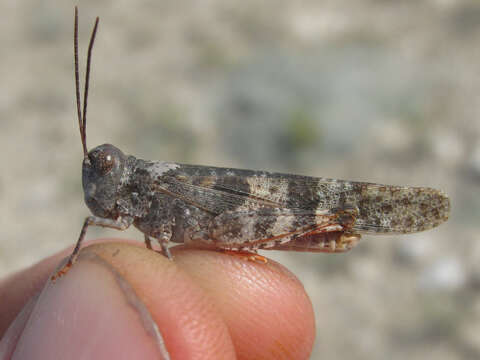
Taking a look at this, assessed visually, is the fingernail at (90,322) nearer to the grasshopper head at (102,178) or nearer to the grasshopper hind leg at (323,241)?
the grasshopper head at (102,178)

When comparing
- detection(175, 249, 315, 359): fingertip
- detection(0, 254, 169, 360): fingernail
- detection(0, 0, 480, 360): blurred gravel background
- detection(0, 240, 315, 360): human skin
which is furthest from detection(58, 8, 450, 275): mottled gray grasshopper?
detection(0, 0, 480, 360): blurred gravel background

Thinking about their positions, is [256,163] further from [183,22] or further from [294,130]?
[183,22]

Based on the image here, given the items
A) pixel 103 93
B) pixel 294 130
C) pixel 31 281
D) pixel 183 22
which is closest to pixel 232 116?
pixel 294 130

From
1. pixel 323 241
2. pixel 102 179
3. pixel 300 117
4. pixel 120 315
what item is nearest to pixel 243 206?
pixel 323 241

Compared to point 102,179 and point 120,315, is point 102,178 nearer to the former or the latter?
point 102,179

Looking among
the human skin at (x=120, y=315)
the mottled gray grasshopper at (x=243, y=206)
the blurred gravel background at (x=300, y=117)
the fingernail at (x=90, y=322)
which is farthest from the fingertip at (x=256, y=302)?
the blurred gravel background at (x=300, y=117)

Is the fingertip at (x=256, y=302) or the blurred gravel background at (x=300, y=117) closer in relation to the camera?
the fingertip at (x=256, y=302)

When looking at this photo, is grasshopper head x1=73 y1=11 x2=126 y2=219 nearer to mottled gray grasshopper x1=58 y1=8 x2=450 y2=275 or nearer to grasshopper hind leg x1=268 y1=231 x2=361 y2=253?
mottled gray grasshopper x1=58 y1=8 x2=450 y2=275
